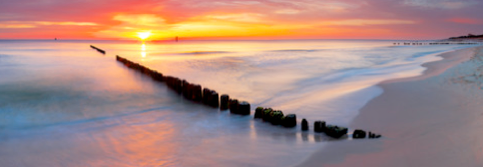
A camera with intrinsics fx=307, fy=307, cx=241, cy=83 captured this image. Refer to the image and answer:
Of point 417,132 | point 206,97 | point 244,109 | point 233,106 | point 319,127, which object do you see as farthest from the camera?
point 206,97

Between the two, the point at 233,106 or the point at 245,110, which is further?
the point at 233,106

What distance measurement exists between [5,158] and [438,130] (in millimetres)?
7195

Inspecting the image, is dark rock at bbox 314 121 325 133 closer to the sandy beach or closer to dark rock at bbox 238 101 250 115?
the sandy beach

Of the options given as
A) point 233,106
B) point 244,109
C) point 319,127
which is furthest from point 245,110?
point 319,127

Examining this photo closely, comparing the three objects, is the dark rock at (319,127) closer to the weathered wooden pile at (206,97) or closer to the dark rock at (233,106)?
the weathered wooden pile at (206,97)

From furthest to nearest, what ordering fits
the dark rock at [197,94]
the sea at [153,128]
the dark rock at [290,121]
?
the dark rock at [197,94]
the dark rock at [290,121]
the sea at [153,128]

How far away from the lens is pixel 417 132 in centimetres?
522

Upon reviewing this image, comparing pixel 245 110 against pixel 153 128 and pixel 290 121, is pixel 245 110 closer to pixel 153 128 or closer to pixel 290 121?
pixel 290 121

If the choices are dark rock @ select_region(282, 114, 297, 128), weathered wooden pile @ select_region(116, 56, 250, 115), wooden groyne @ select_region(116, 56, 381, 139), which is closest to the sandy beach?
wooden groyne @ select_region(116, 56, 381, 139)

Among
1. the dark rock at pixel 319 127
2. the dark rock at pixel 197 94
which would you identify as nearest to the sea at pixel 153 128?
the dark rock at pixel 319 127

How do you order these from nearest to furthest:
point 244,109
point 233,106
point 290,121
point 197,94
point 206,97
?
1. point 290,121
2. point 244,109
3. point 233,106
4. point 206,97
5. point 197,94

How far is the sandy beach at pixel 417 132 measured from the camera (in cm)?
422

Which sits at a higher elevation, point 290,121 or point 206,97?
point 206,97

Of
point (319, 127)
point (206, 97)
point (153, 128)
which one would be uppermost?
point (206, 97)
